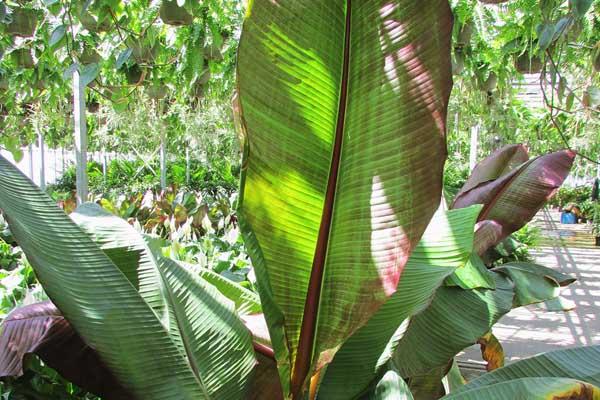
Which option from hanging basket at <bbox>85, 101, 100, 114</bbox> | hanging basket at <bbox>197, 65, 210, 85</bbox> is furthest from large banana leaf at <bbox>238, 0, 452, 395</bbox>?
hanging basket at <bbox>85, 101, 100, 114</bbox>

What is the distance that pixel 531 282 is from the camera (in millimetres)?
1567

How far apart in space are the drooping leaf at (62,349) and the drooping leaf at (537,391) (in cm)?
51

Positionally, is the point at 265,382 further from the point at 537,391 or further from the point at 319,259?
the point at 537,391

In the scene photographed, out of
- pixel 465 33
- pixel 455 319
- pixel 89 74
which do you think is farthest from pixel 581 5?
pixel 465 33

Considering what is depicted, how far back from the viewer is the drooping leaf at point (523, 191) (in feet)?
5.45

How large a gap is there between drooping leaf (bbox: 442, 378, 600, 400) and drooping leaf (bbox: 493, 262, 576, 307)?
69cm

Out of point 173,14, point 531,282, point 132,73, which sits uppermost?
point 173,14

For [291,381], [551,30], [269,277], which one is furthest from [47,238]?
[551,30]

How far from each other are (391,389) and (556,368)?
0.99 feet

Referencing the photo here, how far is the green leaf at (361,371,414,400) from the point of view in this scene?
0.93 metres

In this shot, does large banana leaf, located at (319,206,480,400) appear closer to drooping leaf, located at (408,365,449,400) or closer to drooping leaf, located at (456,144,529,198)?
drooping leaf, located at (408,365,449,400)

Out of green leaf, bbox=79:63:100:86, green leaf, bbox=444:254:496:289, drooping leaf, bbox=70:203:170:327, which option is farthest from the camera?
green leaf, bbox=79:63:100:86

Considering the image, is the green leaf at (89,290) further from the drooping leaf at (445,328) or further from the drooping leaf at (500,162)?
the drooping leaf at (500,162)

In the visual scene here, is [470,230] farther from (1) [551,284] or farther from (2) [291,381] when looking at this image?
(1) [551,284]
